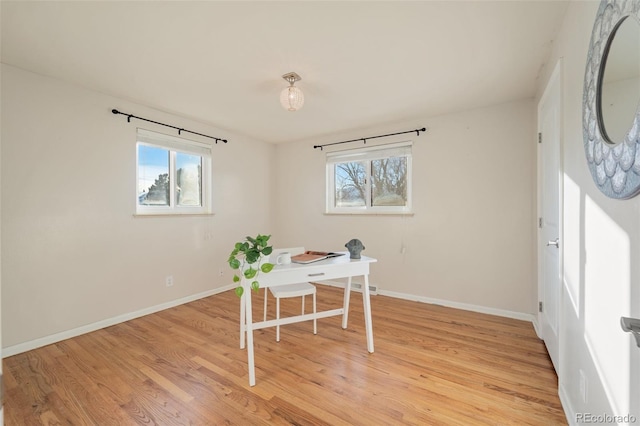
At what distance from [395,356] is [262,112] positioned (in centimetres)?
283

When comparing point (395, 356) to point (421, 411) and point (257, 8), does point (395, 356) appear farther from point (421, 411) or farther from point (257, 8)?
point (257, 8)

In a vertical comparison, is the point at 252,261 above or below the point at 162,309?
above

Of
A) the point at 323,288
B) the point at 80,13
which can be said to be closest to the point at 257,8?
the point at 80,13

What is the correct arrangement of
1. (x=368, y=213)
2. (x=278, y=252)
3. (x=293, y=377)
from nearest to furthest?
(x=293, y=377), (x=278, y=252), (x=368, y=213)

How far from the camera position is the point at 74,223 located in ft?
8.75

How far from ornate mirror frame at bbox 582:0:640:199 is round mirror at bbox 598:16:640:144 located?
13 millimetres

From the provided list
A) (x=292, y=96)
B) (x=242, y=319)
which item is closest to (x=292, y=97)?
(x=292, y=96)

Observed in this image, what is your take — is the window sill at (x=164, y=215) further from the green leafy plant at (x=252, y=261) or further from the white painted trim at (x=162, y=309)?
the green leafy plant at (x=252, y=261)

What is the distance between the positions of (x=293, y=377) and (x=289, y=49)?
91.5 inches

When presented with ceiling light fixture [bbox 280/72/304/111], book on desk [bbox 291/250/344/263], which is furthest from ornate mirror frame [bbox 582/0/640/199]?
ceiling light fixture [bbox 280/72/304/111]

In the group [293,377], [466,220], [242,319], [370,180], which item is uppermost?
[370,180]

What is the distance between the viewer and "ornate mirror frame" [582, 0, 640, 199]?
3.12 ft

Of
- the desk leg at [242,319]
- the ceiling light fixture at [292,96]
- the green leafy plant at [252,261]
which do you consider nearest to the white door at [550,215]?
the ceiling light fixture at [292,96]

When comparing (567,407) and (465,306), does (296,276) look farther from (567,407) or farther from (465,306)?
(465,306)
